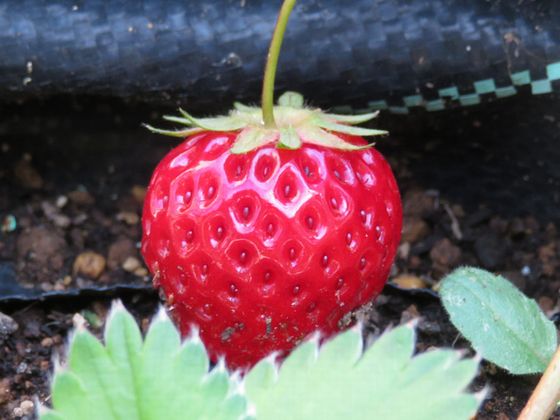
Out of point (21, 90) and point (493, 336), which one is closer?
point (493, 336)

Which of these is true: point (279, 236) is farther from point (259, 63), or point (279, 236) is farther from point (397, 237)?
point (259, 63)

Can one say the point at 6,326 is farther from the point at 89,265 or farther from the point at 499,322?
the point at 499,322

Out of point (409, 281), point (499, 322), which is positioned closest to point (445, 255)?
point (409, 281)

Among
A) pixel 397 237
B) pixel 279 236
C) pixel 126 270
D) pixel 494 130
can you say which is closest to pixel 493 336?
pixel 397 237

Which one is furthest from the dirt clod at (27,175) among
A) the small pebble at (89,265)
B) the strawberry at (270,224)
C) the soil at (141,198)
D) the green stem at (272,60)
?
the green stem at (272,60)

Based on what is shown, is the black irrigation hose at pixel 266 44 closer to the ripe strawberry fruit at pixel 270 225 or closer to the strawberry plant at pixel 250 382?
the ripe strawberry fruit at pixel 270 225
